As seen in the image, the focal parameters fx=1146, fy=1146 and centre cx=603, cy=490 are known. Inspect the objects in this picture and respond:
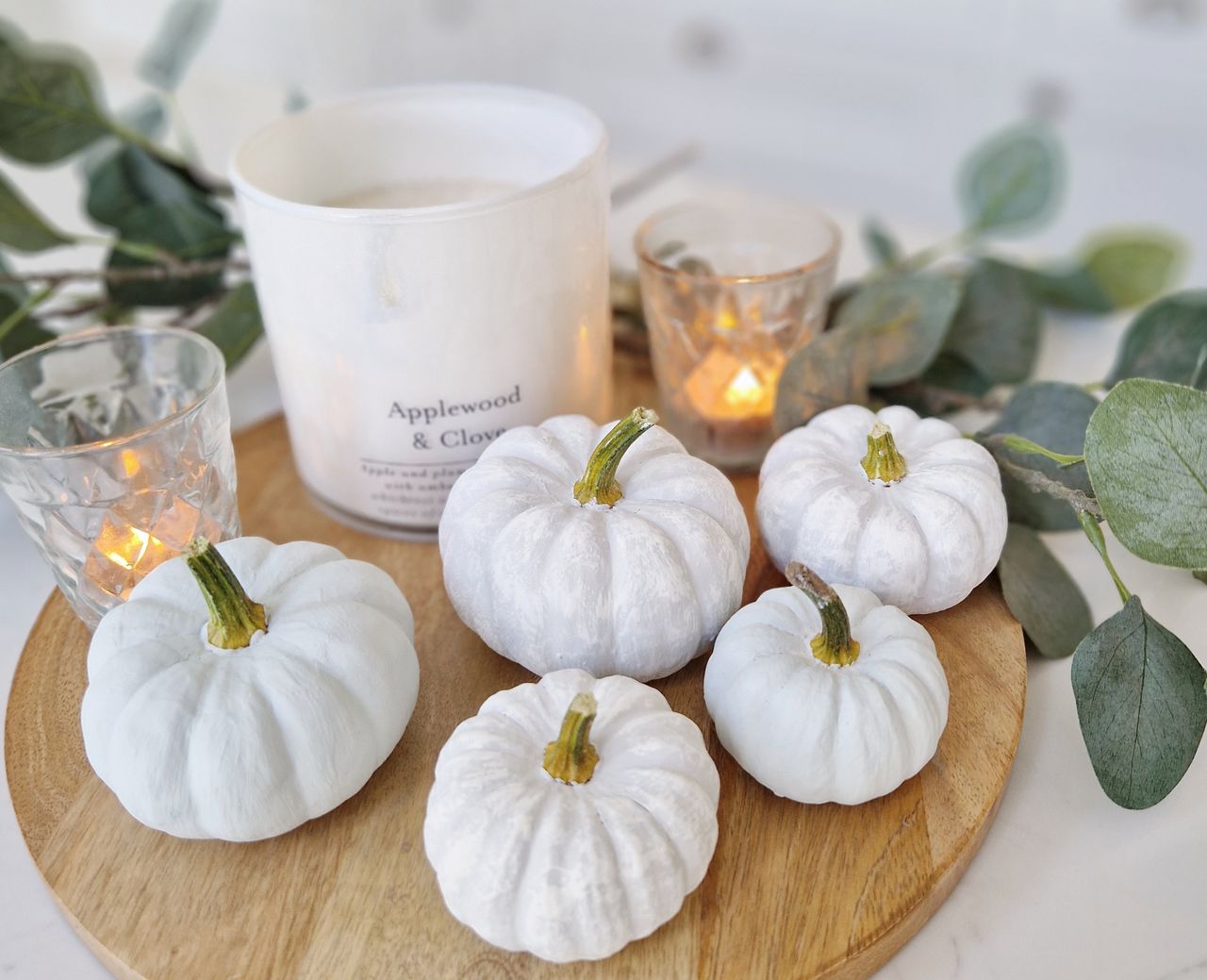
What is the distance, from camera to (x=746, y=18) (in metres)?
1.93

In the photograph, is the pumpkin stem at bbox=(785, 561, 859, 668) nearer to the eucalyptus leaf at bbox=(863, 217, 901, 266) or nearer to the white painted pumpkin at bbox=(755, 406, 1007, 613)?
the white painted pumpkin at bbox=(755, 406, 1007, 613)

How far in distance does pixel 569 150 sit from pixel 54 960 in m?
0.55

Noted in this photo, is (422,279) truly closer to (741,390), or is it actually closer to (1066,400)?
(741,390)

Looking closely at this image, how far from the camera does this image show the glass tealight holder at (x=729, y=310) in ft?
2.57

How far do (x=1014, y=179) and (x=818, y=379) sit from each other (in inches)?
15.0

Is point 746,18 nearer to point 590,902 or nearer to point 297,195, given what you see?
point 297,195

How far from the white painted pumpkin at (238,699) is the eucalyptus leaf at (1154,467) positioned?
356 mm

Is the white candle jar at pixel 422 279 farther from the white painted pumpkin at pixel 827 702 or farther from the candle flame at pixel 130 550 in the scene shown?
the white painted pumpkin at pixel 827 702

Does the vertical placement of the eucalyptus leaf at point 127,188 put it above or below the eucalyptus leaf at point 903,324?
above

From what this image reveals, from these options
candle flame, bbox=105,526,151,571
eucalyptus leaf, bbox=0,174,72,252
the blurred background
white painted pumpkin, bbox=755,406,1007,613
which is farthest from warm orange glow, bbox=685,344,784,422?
the blurred background

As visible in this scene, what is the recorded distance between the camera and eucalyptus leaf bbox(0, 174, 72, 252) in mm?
886

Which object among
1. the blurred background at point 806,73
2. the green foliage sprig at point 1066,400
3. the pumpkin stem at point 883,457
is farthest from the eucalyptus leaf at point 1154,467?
the blurred background at point 806,73

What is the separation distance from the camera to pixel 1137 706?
0.58 meters

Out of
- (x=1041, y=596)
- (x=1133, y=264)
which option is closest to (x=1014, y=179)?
(x=1133, y=264)
